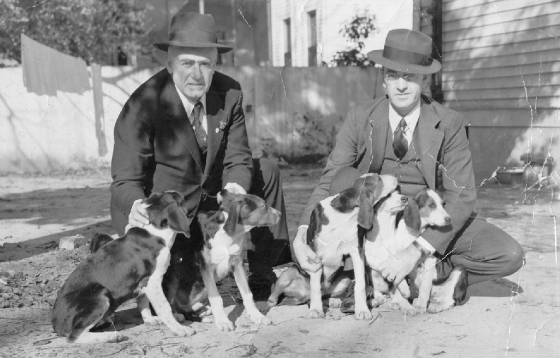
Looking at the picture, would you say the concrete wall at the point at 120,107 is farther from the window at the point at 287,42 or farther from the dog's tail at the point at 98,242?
the dog's tail at the point at 98,242

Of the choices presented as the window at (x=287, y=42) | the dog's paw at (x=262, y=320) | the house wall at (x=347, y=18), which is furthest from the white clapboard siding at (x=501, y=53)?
the window at (x=287, y=42)

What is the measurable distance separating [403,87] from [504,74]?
8.98 m

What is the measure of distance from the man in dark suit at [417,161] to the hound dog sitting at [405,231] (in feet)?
0.24

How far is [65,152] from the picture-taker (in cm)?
1455

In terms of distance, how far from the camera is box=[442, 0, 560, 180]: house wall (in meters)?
11.9

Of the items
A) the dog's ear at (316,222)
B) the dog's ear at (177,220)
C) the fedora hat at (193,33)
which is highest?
the fedora hat at (193,33)

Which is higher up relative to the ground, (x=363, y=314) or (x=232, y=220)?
(x=232, y=220)

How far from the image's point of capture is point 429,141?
192 inches

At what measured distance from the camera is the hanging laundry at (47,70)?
1140 cm

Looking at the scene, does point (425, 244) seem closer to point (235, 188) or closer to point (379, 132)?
point (379, 132)

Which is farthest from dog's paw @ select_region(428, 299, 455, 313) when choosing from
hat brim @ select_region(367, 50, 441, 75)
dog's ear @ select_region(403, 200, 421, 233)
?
hat brim @ select_region(367, 50, 441, 75)

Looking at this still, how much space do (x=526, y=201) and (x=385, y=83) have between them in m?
5.92

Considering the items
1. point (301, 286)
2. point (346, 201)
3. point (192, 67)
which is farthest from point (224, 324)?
point (192, 67)

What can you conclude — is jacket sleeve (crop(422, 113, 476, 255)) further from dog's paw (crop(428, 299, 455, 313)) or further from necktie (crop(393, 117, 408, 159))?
dog's paw (crop(428, 299, 455, 313))
